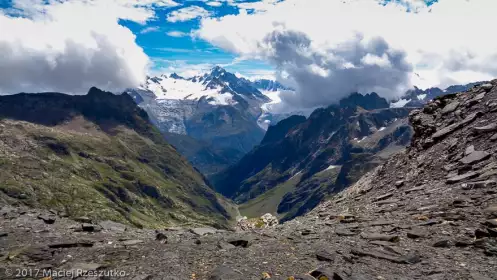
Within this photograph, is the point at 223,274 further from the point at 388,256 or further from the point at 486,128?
the point at 486,128

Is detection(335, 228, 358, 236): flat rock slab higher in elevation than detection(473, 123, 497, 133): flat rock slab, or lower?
lower

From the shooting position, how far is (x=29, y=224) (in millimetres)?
33188

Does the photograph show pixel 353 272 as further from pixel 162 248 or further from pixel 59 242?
pixel 59 242

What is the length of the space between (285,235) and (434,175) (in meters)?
20.2

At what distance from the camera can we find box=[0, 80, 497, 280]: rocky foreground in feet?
65.2

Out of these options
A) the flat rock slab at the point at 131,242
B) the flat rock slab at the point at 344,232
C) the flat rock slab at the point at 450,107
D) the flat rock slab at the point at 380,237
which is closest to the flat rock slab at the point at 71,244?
the flat rock slab at the point at 131,242

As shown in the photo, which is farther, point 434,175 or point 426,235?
point 434,175

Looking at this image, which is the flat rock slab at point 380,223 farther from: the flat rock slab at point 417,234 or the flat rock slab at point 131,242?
the flat rock slab at point 131,242

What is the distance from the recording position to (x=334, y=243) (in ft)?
80.8

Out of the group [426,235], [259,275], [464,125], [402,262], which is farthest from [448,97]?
[259,275]

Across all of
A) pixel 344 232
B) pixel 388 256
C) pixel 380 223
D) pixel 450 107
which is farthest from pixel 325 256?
pixel 450 107

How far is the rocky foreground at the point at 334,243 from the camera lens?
19859 mm

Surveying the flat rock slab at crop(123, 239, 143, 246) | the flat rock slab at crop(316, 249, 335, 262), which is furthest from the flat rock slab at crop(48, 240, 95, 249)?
the flat rock slab at crop(316, 249, 335, 262)

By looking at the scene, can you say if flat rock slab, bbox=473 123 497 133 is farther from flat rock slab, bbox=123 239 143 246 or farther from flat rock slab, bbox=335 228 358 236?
flat rock slab, bbox=123 239 143 246
